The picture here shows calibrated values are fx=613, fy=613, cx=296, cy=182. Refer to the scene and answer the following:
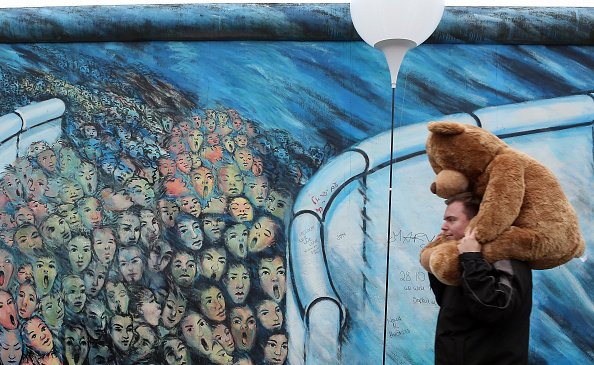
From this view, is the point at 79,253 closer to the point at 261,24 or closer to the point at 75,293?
the point at 75,293

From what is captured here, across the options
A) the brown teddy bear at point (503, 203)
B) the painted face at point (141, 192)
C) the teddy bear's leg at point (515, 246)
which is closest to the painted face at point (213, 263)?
the painted face at point (141, 192)

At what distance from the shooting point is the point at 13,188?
4.53 meters

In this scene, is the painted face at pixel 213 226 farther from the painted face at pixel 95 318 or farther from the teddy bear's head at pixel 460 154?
the teddy bear's head at pixel 460 154

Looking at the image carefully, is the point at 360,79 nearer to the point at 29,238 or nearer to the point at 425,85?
the point at 425,85

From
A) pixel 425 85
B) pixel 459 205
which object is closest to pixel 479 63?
pixel 425 85

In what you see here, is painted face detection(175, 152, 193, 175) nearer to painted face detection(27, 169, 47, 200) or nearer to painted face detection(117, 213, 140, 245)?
painted face detection(117, 213, 140, 245)

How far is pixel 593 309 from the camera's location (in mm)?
4340

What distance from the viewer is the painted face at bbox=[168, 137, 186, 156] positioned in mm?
4488

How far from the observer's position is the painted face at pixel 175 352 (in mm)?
4348

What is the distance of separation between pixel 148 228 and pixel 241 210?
0.68 m

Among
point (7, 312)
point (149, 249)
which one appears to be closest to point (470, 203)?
point (149, 249)

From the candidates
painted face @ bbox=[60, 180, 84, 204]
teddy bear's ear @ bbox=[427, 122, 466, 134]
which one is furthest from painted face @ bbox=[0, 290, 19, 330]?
teddy bear's ear @ bbox=[427, 122, 466, 134]

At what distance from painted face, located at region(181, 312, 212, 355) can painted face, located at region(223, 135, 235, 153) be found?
120cm

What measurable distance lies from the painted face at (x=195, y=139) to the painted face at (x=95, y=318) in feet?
4.23
